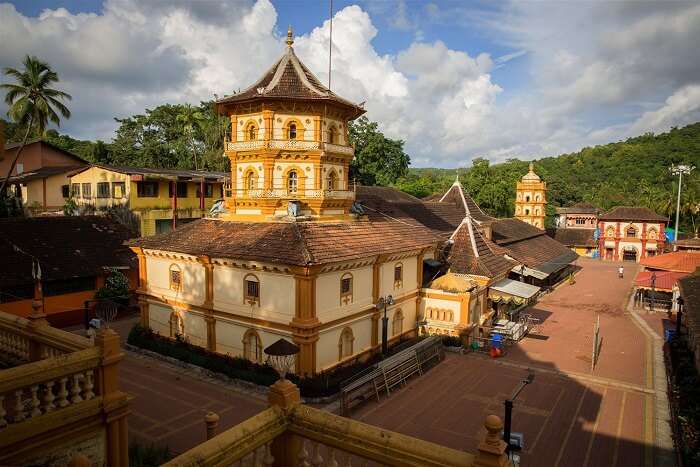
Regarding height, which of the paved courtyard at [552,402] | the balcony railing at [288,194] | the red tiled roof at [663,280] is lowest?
the paved courtyard at [552,402]

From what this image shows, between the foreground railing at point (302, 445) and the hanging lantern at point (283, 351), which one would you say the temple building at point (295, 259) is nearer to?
the hanging lantern at point (283, 351)

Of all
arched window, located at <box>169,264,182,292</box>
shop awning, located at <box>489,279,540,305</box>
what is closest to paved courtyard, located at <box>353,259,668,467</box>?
shop awning, located at <box>489,279,540,305</box>

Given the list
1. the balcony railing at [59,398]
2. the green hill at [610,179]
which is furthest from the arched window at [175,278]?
the green hill at [610,179]

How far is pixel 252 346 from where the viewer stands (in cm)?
1964

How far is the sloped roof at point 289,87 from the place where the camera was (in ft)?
68.6

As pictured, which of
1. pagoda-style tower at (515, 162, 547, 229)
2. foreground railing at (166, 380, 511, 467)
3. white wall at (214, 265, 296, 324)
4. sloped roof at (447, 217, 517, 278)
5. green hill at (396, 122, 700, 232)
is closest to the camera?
foreground railing at (166, 380, 511, 467)

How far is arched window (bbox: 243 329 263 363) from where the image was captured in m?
19.4

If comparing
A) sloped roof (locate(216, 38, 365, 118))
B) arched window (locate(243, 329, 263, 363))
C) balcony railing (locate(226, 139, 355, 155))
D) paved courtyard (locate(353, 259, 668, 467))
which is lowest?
paved courtyard (locate(353, 259, 668, 467))

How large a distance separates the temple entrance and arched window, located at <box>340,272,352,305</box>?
184 feet

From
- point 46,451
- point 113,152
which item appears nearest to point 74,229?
point 46,451

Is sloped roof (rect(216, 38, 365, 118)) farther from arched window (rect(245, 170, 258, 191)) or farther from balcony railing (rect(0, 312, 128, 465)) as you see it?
balcony railing (rect(0, 312, 128, 465))

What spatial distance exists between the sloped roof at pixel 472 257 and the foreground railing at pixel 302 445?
849 inches

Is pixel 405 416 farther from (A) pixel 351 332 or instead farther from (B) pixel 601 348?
(B) pixel 601 348

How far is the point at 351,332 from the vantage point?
799 inches
